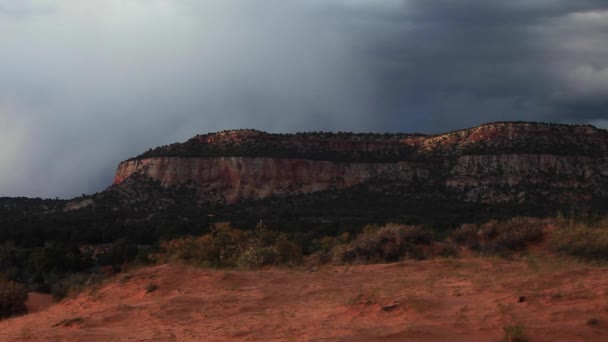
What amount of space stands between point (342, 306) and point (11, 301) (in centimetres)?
1064

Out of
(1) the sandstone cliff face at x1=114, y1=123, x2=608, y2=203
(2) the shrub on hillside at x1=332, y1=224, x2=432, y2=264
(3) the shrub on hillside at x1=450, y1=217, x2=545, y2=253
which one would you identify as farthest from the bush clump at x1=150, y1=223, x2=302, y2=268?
(1) the sandstone cliff face at x1=114, y1=123, x2=608, y2=203

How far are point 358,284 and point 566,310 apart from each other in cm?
589

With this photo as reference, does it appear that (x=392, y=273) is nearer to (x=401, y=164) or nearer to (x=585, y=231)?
(x=585, y=231)

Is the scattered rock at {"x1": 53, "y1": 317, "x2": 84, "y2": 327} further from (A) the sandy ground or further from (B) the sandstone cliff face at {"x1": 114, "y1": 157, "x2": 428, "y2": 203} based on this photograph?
(B) the sandstone cliff face at {"x1": 114, "y1": 157, "x2": 428, "y2": 203}

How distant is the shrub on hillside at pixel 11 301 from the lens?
16875 mm

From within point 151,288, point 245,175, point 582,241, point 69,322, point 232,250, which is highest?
point 245,175

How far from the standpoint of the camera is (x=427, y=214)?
183ft

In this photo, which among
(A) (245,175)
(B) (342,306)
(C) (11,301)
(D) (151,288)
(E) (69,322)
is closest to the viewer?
(B) (342,306)

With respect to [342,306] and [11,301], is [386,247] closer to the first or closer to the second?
[342,306]

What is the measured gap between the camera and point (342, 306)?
12.1m

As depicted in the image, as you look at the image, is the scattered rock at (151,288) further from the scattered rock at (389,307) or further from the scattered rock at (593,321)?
the scattered rock at (593,321)

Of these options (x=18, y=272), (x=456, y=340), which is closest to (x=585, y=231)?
(x=456, y=340)

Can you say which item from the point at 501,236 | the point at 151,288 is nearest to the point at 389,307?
the point at 151,288

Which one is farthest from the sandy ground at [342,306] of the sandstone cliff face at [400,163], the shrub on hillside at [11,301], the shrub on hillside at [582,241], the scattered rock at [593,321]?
the sandstone cliff face at [400,163]
